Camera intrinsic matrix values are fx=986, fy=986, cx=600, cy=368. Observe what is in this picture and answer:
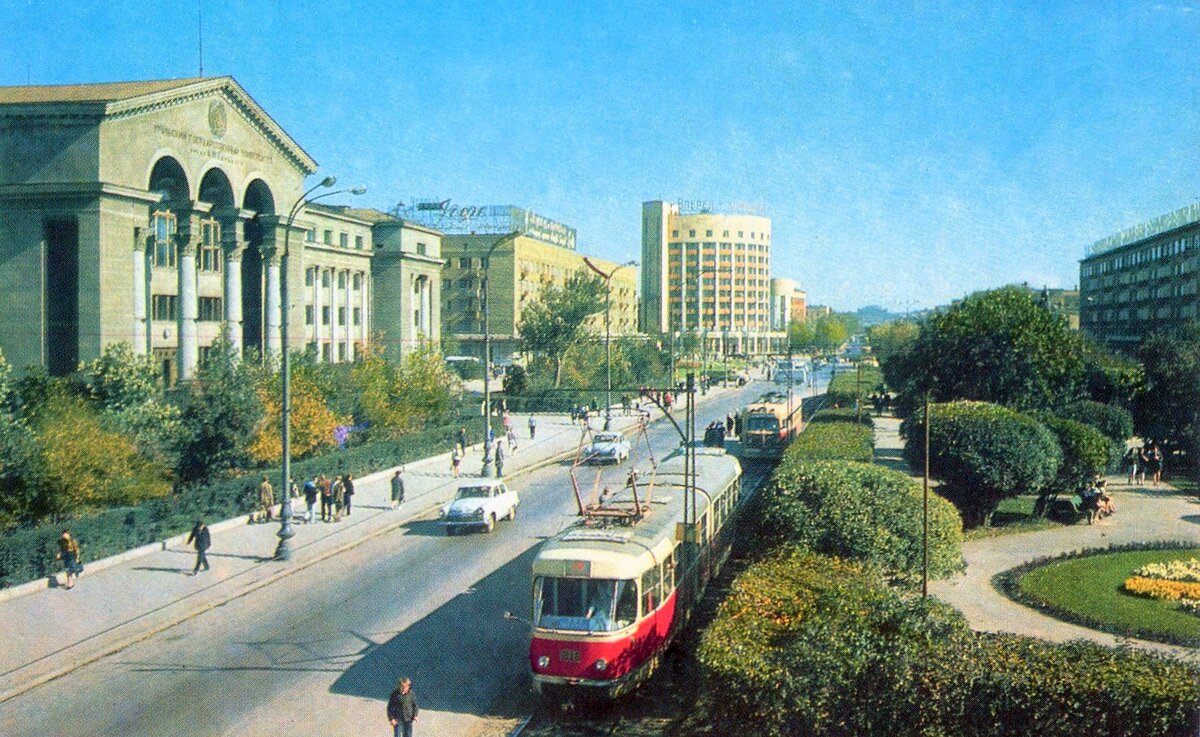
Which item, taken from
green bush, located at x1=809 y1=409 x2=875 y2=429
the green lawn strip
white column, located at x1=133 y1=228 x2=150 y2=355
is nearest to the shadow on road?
the green lawn strip

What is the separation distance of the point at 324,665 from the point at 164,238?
33804 mm

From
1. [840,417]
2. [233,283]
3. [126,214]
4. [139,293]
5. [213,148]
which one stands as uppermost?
[213,148]

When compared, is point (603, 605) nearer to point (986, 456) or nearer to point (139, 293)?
point (986, 456)

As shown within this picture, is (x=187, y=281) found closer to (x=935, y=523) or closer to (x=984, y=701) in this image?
(x=935, y=523)

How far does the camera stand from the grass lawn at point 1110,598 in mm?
18656

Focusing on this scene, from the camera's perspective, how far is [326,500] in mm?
29469

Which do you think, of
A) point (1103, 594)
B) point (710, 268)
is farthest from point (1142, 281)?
point (710, 268)

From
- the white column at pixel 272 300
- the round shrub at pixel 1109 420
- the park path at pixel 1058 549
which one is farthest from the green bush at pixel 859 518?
the white column at pixel 272 300

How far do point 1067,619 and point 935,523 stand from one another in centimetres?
312

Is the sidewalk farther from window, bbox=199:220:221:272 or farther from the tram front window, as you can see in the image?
window, bbox=199:220:221:272

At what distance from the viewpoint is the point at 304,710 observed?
46.4 feet

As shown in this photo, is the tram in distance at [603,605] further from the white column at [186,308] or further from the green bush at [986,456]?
the white column at [186,308]

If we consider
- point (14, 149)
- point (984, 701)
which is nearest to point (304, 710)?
point (984, 701)

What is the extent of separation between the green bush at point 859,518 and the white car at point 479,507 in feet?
32.6
